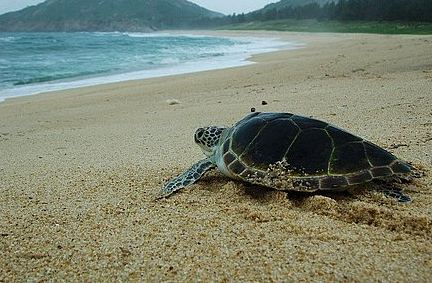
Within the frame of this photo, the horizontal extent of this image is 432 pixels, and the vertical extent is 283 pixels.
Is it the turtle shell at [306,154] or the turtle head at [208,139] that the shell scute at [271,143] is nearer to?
the turtle shell at [306,154]

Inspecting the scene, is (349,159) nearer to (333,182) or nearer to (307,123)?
(333,182)

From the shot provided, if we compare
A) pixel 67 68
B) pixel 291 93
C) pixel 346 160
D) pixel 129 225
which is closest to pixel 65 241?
pixel 129 225

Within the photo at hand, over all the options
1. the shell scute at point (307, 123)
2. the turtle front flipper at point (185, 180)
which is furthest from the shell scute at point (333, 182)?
the turtle front flipper at point (185, 180)

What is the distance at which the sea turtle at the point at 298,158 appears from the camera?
2352mm

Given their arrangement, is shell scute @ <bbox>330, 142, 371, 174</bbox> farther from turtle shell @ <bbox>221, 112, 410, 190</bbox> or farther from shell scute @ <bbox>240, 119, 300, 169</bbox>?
shell scute @ <bbox>240, 119, 300, 169</bbox>

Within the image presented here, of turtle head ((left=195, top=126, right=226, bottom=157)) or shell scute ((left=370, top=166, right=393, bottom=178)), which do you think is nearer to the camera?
shell scute ((left=370, top=166, right=393, bottom=178))

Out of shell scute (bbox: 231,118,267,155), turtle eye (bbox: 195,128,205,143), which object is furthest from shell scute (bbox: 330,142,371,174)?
turtle eye (bbox: 195,128,205,143)

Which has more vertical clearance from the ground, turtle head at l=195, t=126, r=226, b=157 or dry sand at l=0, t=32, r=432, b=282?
turtle head at l=195, t=126, r=226, b=157

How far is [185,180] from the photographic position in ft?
9.09

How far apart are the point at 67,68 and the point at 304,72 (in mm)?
11820

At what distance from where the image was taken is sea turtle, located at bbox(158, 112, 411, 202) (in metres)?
2.35

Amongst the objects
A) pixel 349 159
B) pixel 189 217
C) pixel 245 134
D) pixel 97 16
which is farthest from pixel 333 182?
pixel 97 16

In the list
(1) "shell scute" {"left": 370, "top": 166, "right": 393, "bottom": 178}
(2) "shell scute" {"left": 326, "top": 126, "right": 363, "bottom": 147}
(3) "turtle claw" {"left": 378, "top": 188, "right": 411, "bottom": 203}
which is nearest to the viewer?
(3) "turtle claw" {"left": 378, "top": 188, "right": 411, "bottom": 203}

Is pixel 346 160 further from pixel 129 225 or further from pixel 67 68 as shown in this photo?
pixel 67 68
